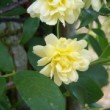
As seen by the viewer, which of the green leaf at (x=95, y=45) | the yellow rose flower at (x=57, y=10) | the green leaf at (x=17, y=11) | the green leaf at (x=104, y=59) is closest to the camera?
the yellow rose flower at (x=57, y=10)

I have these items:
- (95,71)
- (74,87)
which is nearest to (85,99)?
(74,87)

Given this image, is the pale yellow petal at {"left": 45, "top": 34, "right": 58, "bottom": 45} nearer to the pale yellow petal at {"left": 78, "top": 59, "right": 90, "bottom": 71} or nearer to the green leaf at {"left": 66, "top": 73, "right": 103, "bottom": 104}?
the pale yellow petal at {"left": 78, "top": 59, "right": 90, "bottom": 71}

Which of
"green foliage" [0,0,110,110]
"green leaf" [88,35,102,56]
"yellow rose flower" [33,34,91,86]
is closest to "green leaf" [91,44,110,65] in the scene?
"green foliage" [0,0,110,110]

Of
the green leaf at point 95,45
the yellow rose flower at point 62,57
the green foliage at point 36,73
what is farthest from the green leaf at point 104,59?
the green leaf at point 95,45

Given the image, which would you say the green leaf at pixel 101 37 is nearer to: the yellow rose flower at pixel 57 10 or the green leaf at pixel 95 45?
the green leaf at pixel 95 45

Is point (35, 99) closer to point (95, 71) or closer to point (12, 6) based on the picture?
point (12, 6)

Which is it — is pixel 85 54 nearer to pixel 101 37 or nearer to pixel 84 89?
pixel 84 89

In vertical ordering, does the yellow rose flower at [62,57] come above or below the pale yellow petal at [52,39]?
below
